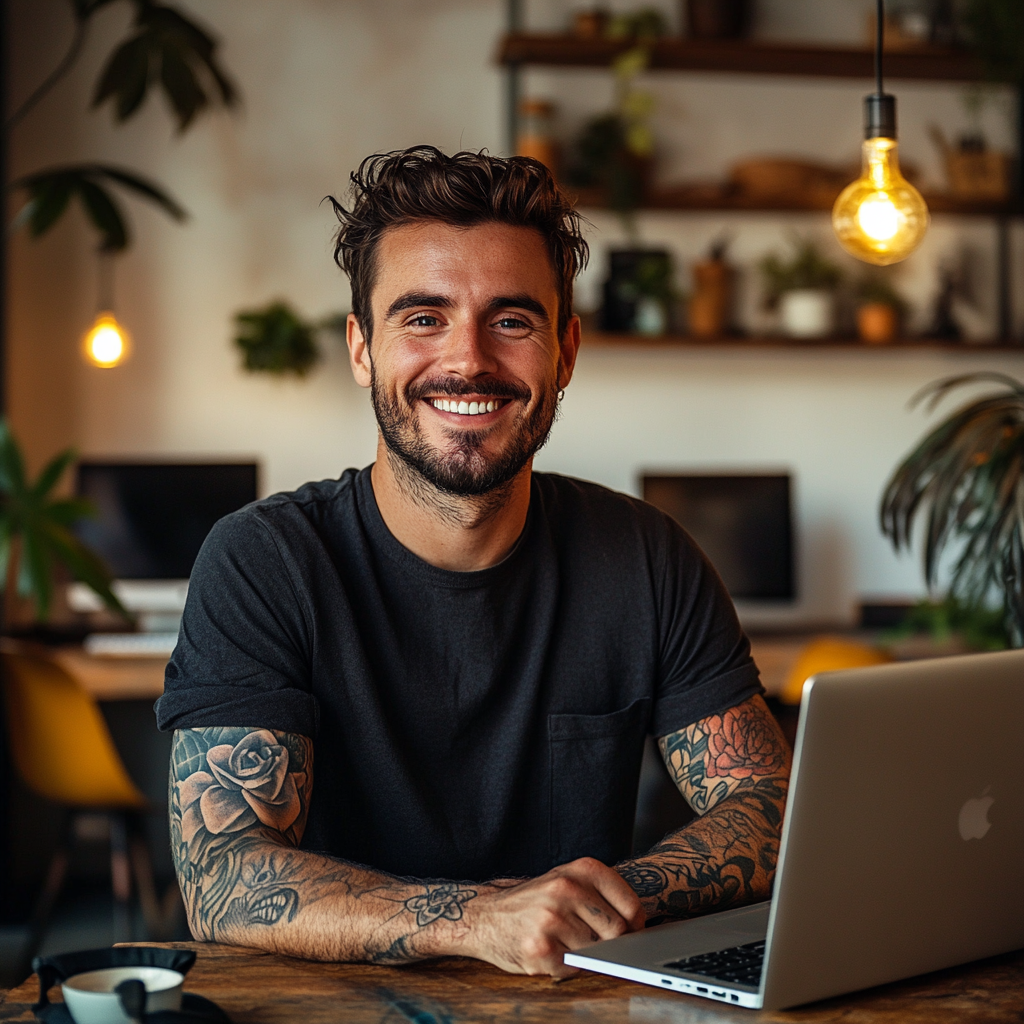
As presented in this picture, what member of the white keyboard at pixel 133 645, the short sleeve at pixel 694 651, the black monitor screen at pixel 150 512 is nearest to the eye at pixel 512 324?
the short sleeve at pixel 694 651

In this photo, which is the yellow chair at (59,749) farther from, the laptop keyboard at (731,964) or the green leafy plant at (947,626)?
the laptop keyboard at (731,964)

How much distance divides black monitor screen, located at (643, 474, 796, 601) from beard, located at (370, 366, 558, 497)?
2.46 meters

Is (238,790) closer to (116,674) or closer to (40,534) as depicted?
(40,534)

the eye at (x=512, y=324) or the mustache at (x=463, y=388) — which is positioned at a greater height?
the eye at (x=512, y=324)

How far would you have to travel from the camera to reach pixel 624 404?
4172 millimetres

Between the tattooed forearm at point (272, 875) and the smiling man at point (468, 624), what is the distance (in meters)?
0.01

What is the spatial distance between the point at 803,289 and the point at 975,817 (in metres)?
3.29

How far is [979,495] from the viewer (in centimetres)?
218

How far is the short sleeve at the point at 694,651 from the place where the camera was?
5.07 ft

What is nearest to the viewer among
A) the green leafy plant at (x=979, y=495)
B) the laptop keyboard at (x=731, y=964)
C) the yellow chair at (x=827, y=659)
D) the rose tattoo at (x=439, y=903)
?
the laptop keyboard at (x=731, y=964)

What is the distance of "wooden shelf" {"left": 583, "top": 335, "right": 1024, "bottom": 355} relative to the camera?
3.96 meters

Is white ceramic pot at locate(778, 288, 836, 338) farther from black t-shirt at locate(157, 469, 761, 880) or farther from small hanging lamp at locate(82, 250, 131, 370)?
black t-shirt at locate(157, 469, 761, 880)

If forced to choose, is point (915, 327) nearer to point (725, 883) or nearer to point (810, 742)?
point (725, 883)

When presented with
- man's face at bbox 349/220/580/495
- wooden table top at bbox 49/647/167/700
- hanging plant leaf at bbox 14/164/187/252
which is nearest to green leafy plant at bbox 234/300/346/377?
hanging plant leaf at bbox 14/164/187/252
